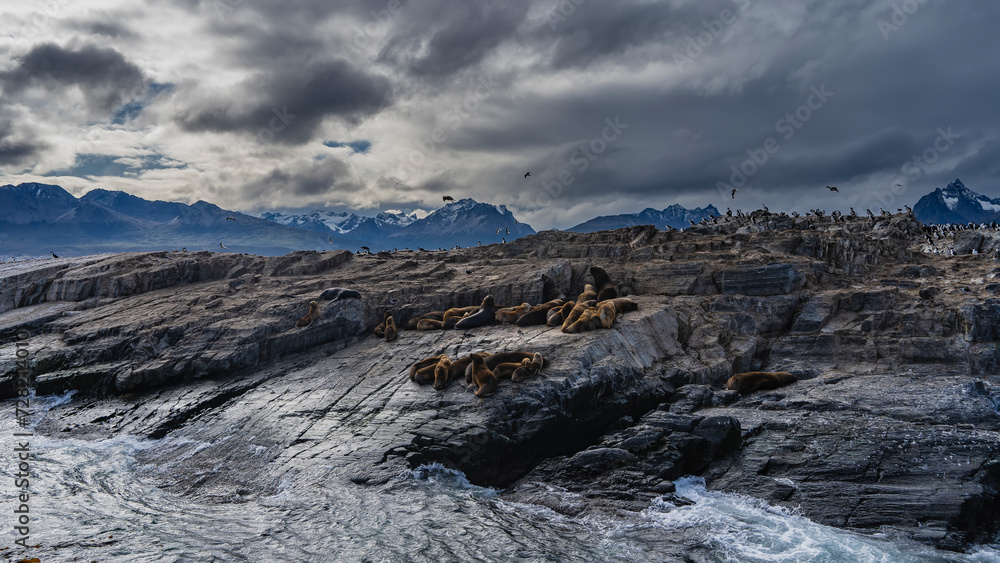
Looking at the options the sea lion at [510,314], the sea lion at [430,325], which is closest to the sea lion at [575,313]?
the sea lion at [510,314]

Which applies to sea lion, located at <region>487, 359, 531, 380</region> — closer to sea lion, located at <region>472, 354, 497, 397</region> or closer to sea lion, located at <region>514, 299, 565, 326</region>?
sea lion, located at <region>472, 354, 497, 397</region>

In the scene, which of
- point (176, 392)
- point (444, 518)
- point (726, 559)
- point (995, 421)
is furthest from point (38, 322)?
point (995, 421)

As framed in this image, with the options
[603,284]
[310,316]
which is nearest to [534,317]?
[603,284]

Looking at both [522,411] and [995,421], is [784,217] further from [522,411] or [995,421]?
[522,411]

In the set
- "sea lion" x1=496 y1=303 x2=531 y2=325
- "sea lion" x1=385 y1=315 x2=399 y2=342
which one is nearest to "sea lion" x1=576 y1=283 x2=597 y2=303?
"sea lion" x1=496 y1=303 x2=531 y2=325

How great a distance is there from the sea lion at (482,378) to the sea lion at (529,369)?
0.66 metres

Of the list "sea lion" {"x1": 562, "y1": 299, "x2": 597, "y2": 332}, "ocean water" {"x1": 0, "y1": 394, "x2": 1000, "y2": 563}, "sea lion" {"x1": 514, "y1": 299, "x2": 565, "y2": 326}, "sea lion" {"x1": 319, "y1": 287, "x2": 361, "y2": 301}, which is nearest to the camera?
"ocean water" {"x1": 0, "y1": 394, "x2": 1000, "y2": 563}

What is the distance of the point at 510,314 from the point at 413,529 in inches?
438

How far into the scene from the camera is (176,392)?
1970 centimetres

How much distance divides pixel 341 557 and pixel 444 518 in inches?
93.9

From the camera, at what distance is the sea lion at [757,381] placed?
1655cm

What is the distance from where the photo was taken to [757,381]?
1661cm

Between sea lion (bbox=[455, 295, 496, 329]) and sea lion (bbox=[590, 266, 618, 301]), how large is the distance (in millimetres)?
4830

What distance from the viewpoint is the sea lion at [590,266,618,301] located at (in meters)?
22.6
